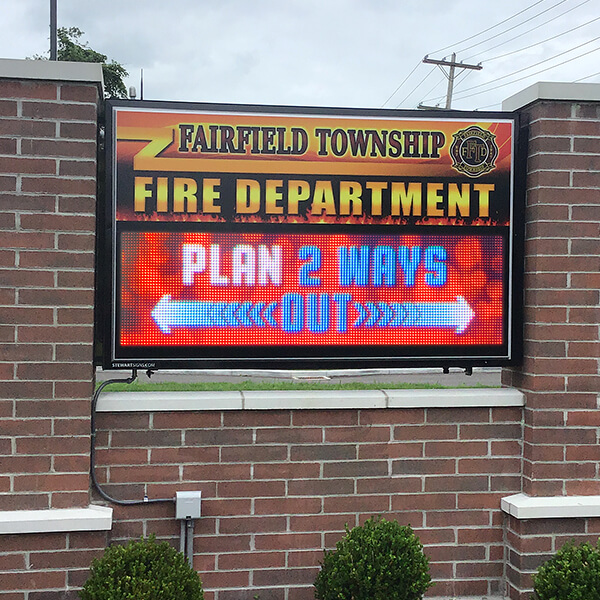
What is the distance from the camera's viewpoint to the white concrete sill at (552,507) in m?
4.78

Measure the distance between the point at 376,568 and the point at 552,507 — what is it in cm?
149

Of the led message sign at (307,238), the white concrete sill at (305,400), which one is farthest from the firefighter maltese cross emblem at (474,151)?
the white concrete sill at (305,400)

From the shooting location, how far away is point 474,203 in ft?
16.1

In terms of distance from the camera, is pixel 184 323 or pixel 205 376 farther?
pixel 205 376

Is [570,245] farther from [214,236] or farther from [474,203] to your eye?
[214,236]

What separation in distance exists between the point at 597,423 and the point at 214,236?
9.78ft

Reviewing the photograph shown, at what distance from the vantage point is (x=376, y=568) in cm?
407

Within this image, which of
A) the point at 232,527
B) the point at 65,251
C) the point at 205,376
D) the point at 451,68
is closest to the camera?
the point at 65,251

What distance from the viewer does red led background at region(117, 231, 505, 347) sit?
4613 millimetres

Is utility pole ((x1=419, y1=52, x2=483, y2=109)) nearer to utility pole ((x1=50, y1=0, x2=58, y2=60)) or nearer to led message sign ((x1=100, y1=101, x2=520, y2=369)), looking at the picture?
utility pole ((x1=50, y1=0, x2=58, y2=60))

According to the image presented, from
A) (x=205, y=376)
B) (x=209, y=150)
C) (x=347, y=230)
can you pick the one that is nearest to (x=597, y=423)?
(x=347, y=230)

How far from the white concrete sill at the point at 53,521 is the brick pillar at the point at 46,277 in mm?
56

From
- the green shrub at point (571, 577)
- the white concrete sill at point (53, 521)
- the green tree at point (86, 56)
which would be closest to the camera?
the green shrub at point (571, 577)

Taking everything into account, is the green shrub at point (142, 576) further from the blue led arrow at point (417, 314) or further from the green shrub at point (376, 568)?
the blue led arrow at point (417, 314)
